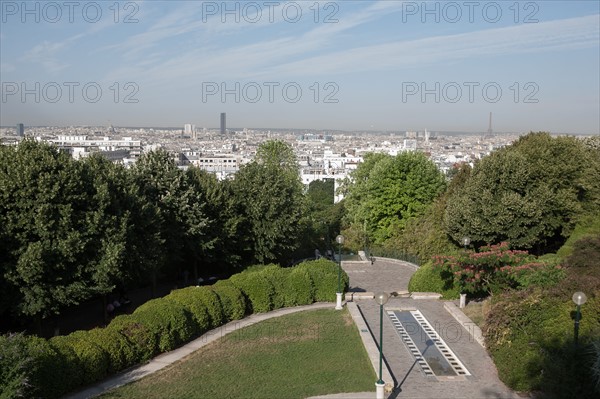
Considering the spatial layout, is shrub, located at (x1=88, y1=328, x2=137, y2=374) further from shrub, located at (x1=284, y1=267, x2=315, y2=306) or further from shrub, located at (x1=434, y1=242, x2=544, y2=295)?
shrub, located at (x1=434, y1=242, x2=544, y2=295)

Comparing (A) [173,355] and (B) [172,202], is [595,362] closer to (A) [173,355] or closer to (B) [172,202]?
(A) [173,355]

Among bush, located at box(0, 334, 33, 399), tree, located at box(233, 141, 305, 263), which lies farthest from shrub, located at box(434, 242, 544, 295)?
bush, located at box(0, 334, 33, 399)

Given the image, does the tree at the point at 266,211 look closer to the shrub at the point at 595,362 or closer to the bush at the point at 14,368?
the bush at the point at 14,368

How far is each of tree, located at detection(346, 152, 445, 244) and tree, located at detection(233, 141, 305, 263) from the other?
13.1 m

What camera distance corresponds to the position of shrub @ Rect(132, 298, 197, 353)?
15.4 metres

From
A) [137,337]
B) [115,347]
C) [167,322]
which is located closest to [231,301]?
[167,322]

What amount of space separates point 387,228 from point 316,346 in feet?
82.9

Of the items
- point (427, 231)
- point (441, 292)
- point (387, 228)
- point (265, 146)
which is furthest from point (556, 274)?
point (265, 146)

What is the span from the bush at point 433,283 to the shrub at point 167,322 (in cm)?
993

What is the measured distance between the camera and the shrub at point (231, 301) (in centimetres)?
1870

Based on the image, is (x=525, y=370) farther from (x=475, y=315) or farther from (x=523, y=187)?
(x=523, y=187)

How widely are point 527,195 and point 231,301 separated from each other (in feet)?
54.1

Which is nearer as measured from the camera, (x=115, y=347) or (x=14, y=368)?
(x=14, y=368)

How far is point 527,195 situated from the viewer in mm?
27594
